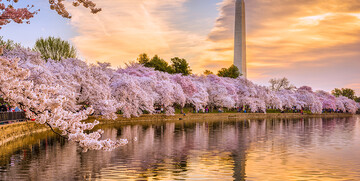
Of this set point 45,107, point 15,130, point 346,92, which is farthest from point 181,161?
point 346,92

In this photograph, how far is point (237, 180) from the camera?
1712 centimetres

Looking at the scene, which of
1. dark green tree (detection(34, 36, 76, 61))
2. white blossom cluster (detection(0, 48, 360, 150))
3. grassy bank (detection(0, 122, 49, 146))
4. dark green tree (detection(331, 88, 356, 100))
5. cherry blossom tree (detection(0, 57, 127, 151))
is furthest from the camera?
dark green tree (detection(331, 88, 356, 100))

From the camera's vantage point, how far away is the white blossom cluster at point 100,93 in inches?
388

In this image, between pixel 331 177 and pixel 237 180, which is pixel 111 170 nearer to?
pixel 237 180

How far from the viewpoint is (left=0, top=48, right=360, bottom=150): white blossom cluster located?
9.84 m

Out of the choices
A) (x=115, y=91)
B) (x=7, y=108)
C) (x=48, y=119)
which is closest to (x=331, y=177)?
(x=48, y=119)

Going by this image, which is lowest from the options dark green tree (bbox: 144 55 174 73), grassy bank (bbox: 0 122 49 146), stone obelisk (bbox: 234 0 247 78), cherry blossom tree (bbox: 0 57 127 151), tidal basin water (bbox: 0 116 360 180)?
tidal basin water (bbox: 0 116 360 180)

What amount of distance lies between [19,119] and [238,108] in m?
64.6

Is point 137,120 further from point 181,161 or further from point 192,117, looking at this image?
point 181,161

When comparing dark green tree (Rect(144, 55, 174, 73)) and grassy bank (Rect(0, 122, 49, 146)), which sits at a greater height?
dark green tree (Rect(144, 55, 174, 73))

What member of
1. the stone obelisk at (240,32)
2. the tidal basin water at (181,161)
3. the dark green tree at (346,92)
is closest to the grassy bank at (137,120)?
the tidal basin water at (181,161)

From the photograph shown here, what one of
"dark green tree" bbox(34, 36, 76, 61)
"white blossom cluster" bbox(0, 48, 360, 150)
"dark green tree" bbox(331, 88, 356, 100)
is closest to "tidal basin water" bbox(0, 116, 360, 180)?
"white blossom cluster" bbox(0, 48, 360, 150)

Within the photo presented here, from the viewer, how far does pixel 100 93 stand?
4634 centimetres

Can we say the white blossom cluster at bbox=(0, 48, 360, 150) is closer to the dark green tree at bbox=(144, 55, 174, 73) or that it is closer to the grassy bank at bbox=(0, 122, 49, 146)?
the grassy bank at bbox=(0, 122, 49, 146)
